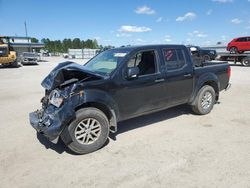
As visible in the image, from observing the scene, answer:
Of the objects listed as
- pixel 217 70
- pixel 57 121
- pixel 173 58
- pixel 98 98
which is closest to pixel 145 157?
pixel 98 98

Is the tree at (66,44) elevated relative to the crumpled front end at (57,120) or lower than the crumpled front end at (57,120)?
elevated

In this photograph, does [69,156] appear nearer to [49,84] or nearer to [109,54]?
[49,84]

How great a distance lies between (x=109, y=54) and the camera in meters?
5.02

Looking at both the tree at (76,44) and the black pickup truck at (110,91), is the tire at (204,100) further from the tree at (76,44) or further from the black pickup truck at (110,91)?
the tree at (76,44)

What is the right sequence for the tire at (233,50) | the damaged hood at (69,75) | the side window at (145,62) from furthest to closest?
1. the tire at (233,50)
2. the side window at (145,62)
3. the damaged hood at (69,75)

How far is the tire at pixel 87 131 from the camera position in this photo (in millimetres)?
3703

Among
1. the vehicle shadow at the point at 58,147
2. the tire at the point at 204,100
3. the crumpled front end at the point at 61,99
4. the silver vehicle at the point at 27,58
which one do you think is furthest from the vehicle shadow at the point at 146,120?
the silver vehicle at the point at 27,58

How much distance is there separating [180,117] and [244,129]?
152cm

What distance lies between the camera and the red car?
71.2 ft

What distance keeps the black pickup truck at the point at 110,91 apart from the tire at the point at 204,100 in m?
0.03

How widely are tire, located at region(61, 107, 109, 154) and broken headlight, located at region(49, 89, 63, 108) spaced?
1.15 ft

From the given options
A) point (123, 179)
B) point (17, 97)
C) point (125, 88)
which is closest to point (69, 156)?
point (123, 179)

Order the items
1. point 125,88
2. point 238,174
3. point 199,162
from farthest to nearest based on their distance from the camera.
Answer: point 125,88 < point 199,162 < point 238,174

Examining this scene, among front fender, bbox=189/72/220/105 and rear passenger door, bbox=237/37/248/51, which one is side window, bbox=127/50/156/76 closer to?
front fender, bbox=189/72/220/105
